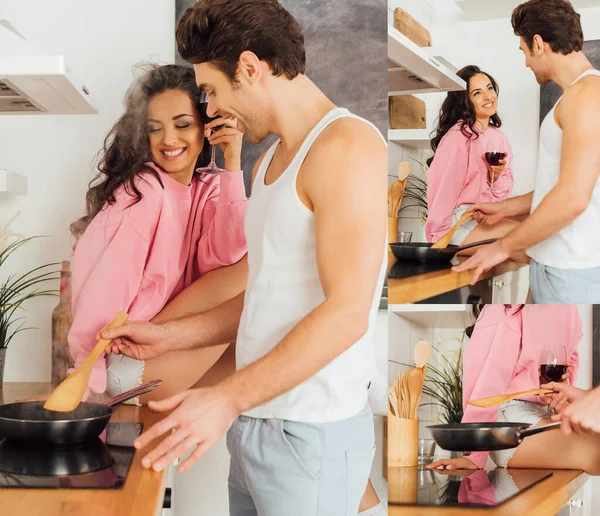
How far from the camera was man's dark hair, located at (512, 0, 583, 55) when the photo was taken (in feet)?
6.06

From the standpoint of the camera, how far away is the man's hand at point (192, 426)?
1.19m

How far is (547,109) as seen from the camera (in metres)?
1.89

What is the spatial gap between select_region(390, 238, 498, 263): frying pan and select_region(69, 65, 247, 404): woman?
0.45 meters

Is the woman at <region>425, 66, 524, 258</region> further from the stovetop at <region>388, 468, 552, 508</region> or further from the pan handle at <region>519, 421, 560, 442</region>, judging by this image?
the stovetop at <region>388, 468, 552, 508</region>

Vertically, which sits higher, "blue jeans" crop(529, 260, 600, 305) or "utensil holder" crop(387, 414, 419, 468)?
"blue jeans" crop(529, 260, 600, 305)

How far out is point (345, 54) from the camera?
2086mm

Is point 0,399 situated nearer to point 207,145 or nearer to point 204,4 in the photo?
point 207,145

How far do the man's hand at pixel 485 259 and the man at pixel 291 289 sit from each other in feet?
1.74

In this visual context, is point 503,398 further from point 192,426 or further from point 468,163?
point 192,426

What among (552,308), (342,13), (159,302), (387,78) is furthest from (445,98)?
(159,302)

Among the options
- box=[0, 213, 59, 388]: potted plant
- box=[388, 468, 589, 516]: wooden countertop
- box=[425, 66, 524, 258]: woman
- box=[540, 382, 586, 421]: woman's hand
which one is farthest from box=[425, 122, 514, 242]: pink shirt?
box=[0, 213, 59, 388]: potted plant

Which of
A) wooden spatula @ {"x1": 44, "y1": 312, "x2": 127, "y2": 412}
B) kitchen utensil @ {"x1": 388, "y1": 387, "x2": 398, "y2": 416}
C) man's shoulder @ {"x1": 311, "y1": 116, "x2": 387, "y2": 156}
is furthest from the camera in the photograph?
kitchen utensil @ {"x1": 388, "y1": 387, "x2": 398, "y2": 416}

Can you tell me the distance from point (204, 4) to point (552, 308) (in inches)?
46.3

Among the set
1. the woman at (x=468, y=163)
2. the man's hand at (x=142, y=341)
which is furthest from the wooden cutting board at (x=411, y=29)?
the man's hand at (x=142, y=341)
